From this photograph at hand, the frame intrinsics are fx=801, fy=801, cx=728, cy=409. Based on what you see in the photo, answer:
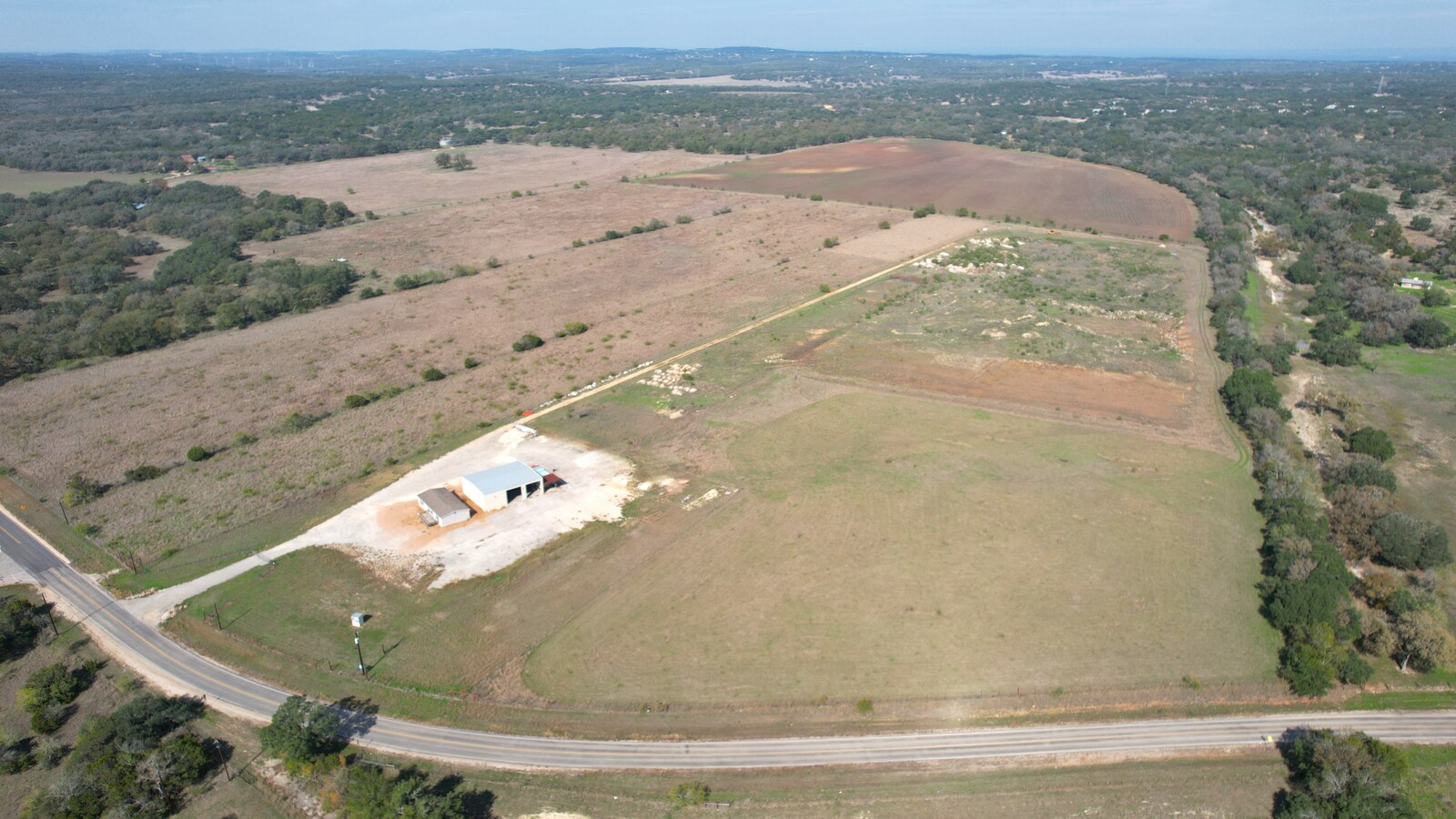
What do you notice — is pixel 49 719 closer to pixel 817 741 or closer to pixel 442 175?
pixel 817 741

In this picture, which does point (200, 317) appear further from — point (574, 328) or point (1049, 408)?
point (1049, 408)

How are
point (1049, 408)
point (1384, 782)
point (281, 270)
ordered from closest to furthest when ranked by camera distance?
point (1384, 782), point (1049, 408), point (281, 270)

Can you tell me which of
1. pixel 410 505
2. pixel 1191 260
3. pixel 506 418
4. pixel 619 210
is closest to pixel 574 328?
pixel 506 418

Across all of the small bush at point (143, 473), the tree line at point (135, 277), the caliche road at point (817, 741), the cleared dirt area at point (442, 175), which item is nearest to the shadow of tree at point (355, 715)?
the caliche road at point (817, 741)

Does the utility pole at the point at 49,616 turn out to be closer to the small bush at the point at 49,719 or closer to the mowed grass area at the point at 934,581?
the small bush at the point at 49,719

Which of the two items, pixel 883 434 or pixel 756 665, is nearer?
pixel 756 665

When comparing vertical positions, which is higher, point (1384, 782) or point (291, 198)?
point (291, 198)

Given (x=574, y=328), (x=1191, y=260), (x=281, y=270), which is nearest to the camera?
(x=574, y=328)

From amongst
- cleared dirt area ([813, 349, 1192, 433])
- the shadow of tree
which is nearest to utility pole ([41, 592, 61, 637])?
A: the shadow of tree
